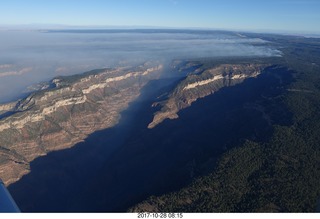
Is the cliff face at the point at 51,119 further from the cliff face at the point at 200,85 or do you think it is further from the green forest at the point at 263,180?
the green forest at the point at 263,180

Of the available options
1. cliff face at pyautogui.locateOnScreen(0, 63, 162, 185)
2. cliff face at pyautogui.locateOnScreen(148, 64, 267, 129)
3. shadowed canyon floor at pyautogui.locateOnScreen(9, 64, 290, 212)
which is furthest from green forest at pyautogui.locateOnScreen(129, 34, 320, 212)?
cliff face at pyautogui.locateOnScreen(0, 63, 162, 185)

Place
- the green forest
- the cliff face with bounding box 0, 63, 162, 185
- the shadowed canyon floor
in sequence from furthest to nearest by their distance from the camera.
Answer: the cliff face with bounding box 0, 63, 162, 185, the shadowed canyon floor, the green forest

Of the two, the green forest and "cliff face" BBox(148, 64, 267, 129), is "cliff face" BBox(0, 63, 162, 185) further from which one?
the green forest

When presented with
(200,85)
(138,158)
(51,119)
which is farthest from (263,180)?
(200,85)

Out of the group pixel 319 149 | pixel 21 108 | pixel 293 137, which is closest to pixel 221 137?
pixel 293 137

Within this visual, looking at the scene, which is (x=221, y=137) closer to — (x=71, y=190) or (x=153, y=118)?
(x=153, y=118)

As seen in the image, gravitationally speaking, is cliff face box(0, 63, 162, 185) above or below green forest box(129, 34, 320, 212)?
below
